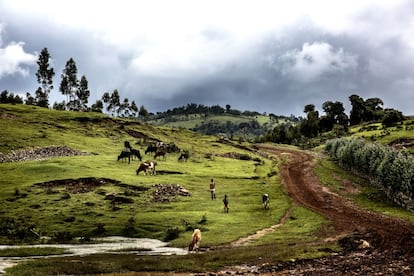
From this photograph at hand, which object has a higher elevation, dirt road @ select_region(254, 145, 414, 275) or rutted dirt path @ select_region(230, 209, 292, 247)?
dirt road @ select_region(254, 145, 414, 275)

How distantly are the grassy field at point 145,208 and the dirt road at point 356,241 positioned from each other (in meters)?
2.12

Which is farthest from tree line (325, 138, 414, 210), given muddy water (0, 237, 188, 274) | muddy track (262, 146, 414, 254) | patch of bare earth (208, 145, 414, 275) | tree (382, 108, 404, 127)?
tree (382, 108, 404, 127)

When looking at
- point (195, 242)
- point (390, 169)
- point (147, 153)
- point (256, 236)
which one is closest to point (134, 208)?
point (256, 236)

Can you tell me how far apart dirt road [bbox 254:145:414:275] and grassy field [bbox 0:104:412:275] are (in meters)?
2.12

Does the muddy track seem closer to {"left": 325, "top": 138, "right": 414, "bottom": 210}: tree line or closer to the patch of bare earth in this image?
the patch of bare earth

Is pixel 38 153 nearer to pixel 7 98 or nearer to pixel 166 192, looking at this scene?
pixel 166 192

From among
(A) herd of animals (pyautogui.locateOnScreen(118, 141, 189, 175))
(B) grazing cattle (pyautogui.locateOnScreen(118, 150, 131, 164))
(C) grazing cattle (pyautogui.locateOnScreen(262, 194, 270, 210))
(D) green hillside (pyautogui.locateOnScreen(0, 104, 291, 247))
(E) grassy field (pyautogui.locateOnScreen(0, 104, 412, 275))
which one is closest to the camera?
(E) grassy field (pyautogui.locateOnScreen(0, 104, 412, 275))

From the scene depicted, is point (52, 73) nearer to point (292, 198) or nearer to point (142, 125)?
point (142, 125)

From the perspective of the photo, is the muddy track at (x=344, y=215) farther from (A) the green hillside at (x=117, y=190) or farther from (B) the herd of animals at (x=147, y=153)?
(B) the herd of animals at (x=147, y=153)

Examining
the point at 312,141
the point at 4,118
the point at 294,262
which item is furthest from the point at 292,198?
the point at 312,141

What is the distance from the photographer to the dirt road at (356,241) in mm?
29438

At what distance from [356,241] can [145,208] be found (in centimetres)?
2741

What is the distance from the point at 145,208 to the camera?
2233 inches

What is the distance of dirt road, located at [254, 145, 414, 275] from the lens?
29.4 m
